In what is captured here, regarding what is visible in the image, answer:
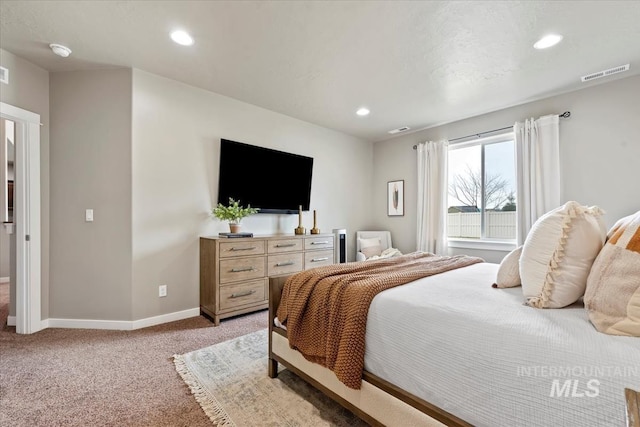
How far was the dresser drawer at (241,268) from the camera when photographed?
298 cm

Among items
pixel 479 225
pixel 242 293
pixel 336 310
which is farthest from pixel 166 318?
pixel 479 225

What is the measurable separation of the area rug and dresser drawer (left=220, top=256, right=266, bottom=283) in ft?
2.66

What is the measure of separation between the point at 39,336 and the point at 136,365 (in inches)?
52.5

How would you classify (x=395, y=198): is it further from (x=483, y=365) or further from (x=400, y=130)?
(x=483, y=365)

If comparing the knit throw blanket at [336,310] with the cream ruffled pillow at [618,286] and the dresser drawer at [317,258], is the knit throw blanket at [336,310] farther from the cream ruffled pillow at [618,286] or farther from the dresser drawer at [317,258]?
the dresser drawer at [317,258]

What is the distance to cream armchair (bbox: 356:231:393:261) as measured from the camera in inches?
187

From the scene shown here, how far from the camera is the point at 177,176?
3154 millimetres

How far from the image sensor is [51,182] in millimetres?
2900

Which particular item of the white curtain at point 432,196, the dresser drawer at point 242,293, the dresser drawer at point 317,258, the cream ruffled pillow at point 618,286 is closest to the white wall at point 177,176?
the dresser drawer at point 242,293

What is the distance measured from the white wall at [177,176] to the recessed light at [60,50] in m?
0.51

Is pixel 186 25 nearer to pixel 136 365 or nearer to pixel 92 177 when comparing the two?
pixel 92 177

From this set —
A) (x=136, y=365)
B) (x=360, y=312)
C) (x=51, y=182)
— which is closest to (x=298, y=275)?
(x=360, y=312)

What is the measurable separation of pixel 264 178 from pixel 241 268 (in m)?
1.28

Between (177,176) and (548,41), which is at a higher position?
(548,41)
